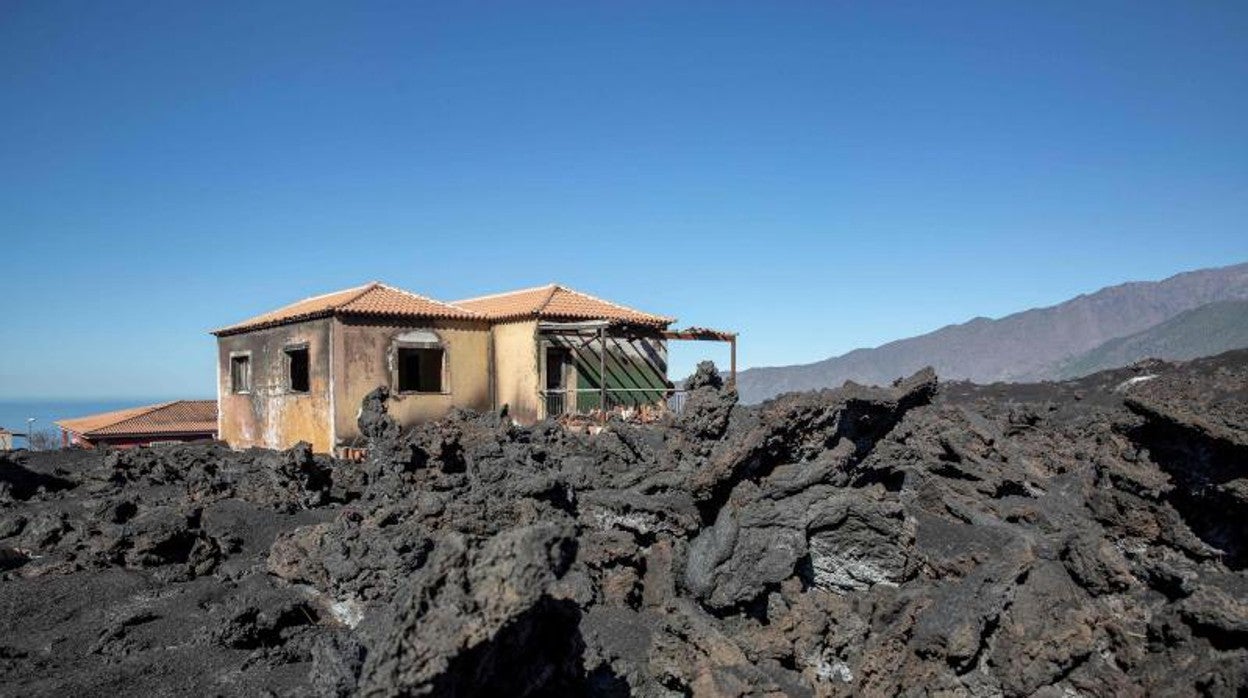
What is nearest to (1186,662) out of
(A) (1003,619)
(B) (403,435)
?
(A) (1003,619)

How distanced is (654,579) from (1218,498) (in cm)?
615

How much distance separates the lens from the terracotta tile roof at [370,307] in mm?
20312

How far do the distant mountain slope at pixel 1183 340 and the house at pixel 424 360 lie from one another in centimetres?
5102

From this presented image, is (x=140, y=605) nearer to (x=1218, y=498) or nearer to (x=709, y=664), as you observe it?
(x=709, y=664)

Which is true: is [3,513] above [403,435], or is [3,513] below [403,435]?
below

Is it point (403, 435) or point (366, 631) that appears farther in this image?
point (403, 435)

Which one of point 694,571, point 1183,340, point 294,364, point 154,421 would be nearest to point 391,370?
point 294,364

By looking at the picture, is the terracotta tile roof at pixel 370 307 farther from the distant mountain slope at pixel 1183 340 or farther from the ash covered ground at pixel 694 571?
the distant mountain slope at pixel 1183 340

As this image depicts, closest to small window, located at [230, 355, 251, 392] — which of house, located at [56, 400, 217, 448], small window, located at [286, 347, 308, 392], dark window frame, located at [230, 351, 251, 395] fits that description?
dark window frame, located at [230, 351, 251, 395]

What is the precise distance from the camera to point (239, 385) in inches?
981

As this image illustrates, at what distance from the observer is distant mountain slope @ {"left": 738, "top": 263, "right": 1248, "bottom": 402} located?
290 feet

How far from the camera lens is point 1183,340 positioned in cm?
6881

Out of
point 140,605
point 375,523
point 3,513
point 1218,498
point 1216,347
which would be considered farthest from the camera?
point 1216,347

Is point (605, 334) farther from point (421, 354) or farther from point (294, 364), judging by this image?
point (294, 364)
